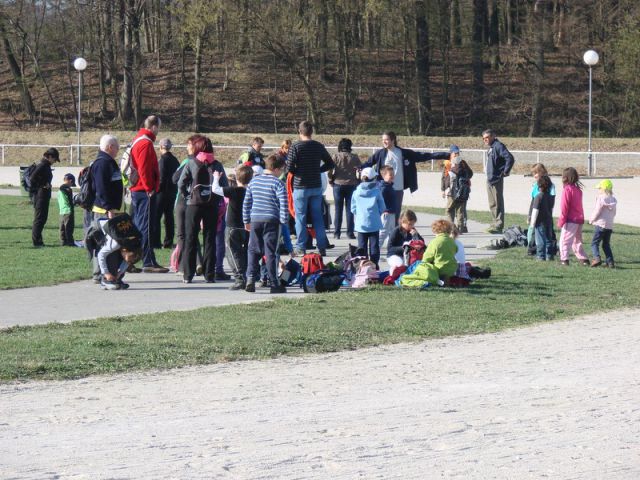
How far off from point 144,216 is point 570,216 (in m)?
6.25

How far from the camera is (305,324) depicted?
11.8 m

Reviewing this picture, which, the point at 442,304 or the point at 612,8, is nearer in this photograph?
the point at 442,304

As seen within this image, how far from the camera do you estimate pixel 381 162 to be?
19.3 metres

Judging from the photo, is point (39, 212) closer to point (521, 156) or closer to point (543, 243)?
point (543, 243)

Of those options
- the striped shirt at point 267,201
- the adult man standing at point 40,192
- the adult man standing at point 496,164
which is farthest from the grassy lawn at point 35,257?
the adult man standing at point 496,164

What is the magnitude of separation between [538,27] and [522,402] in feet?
175

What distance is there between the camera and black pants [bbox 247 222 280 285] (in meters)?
14.0

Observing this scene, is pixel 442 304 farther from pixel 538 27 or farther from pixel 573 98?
pixel 573 98

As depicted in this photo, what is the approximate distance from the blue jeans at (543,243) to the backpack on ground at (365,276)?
4.03 meters

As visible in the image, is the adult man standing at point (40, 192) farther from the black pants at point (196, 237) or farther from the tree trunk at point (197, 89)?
the tree trunk at point (197, 89)

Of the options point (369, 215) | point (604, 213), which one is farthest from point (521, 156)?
point (369, 215)

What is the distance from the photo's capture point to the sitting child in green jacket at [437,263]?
46.8 ft

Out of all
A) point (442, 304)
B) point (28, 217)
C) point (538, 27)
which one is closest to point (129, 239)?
point (442, 304)

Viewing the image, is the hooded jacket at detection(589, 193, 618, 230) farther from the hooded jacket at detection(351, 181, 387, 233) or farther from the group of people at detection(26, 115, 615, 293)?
the hooded jacket at detection(351, 181, 387, 233)
